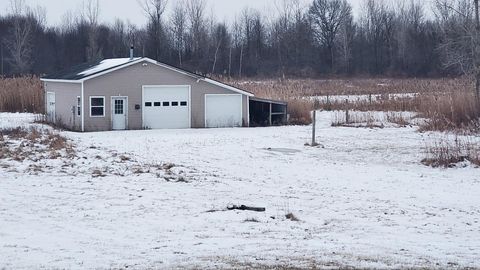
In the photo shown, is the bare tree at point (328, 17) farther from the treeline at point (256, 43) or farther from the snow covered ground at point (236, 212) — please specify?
the snow covered ground at point (236, 212)

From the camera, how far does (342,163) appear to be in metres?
22.0

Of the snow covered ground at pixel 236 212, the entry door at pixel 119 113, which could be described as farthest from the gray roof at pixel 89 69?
the snow covered ground at pixel 236 212

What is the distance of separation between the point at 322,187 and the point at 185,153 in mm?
7530

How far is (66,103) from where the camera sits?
117ft

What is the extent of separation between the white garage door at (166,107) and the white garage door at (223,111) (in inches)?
43.9

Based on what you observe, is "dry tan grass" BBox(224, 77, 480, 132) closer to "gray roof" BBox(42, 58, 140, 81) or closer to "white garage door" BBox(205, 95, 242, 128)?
"white garage door" BBox(205, 95, 242, 128)

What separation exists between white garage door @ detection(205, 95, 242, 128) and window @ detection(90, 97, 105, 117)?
5.22m

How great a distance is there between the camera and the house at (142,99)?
34.4m

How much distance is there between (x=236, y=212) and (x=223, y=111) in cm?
2375

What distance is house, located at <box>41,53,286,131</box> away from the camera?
34375 mm

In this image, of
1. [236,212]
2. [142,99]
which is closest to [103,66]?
[142,99]

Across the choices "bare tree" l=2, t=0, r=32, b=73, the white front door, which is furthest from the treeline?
the white front door

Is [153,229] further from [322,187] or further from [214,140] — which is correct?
[214,140]

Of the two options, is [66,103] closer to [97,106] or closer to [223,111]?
[97,106]
